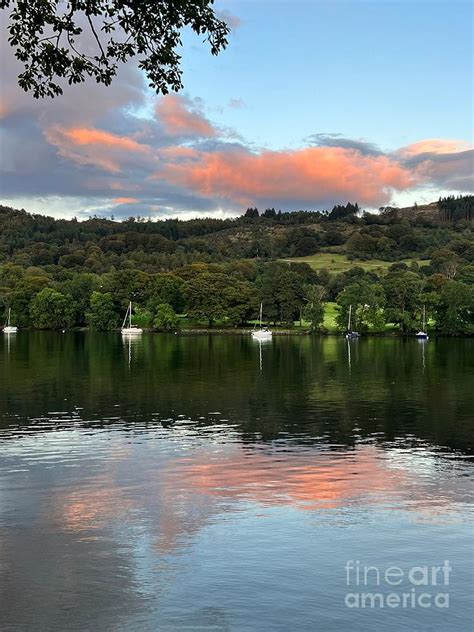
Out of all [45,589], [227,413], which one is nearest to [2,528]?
[45,589]

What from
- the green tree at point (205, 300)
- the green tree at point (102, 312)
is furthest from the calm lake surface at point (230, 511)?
the green tree at point (102, 312)

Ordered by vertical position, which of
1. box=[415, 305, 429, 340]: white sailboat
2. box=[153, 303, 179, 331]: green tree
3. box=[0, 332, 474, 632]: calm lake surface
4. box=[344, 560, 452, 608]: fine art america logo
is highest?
box=[153, 303, 179, 331]: green tree

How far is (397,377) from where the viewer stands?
232 feet

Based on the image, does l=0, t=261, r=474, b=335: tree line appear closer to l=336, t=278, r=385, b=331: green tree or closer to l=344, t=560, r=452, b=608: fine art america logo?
l=336, t=278, r=385, b=331: green tree

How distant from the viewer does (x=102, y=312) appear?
19262 cm

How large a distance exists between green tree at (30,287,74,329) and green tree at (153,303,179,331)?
2625 centimetres

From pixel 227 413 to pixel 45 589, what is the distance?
29438 mm

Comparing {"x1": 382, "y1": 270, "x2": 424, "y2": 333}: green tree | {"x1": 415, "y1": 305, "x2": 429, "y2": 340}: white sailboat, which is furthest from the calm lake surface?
{"x1": 382, "y1": 270, "x2": 424, "y2": 333}: green tree

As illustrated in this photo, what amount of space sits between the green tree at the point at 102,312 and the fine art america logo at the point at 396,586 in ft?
588

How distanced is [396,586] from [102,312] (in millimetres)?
180501

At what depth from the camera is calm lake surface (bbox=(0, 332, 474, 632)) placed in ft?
52.6

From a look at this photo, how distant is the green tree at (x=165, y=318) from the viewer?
187750 mm

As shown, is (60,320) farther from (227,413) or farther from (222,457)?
(222,457)

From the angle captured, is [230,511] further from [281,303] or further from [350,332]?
[281,303]
